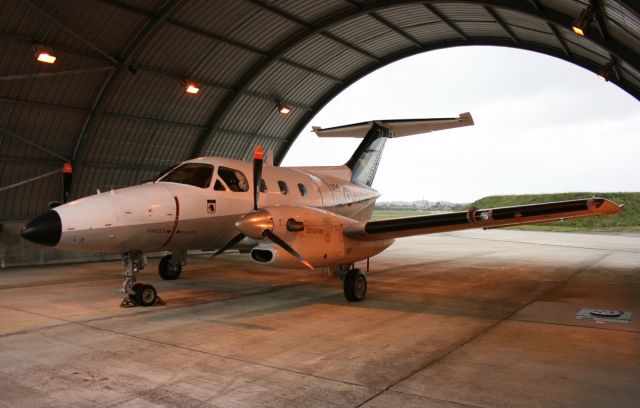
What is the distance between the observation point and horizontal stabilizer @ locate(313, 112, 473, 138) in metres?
15.6

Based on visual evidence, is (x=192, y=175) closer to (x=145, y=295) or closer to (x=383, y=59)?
(x=145, y=295)

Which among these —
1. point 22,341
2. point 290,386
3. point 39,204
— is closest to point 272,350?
point 290,386

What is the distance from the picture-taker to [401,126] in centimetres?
1733

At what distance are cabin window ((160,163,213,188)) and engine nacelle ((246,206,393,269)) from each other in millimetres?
2308

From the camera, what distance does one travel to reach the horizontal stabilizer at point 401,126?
15.6m

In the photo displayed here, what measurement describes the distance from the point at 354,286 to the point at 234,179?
368cm

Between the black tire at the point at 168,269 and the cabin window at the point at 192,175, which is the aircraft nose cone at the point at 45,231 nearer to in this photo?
the cabin window at the point at 192,175

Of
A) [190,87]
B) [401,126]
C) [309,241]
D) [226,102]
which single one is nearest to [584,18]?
[401,126]

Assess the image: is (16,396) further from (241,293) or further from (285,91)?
(285,91)

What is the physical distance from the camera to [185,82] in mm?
18875

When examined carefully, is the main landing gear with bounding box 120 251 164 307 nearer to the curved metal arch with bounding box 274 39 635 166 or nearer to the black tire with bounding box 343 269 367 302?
the black tire with bounding box 343 269 367 302

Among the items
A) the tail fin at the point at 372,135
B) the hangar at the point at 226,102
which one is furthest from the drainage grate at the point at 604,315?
the tail fin at the point at 372,135

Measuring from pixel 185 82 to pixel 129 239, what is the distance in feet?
35.0

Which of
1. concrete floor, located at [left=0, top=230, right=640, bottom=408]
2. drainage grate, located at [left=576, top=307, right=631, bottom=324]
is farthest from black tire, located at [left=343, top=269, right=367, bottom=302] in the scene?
drainage grate, located at [left=576, top=307, right=631, bottom=324]
